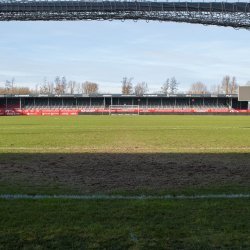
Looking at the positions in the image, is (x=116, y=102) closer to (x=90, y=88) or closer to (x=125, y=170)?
(x=90, y=88)

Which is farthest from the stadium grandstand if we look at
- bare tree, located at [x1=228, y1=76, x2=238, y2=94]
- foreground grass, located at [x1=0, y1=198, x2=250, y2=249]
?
foreground grass, located at [x1=0, y1=198, x2=250, y2=249]

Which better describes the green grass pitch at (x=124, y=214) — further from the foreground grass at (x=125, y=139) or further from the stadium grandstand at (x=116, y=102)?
the stadium grandstand at (x=116, y=102)

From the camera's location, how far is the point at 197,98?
2933 inches

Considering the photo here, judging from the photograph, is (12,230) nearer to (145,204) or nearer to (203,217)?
(145,204)

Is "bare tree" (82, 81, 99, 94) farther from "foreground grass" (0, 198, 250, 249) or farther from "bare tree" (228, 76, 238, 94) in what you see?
"foreground grass" (0, 198, 250, 249)

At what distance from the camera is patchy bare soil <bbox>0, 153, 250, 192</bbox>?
5.21 m

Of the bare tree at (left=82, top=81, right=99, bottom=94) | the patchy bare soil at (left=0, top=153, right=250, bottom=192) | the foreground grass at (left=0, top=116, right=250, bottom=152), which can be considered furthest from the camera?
the bare tree at (left=82, top=81, right=99, bottom=94)

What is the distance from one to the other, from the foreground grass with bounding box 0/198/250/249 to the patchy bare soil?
1.05m

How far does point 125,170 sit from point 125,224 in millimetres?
3210

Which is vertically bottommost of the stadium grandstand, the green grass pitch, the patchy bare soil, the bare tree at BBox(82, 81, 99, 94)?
the patchy bare soil

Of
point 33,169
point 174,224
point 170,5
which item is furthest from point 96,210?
point 170,5

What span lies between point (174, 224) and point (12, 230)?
6.00 ft

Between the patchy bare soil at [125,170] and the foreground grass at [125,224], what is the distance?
3.43 feet

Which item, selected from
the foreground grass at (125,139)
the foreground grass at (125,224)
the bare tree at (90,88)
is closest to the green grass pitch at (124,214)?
the foreground grass at (125,224)
